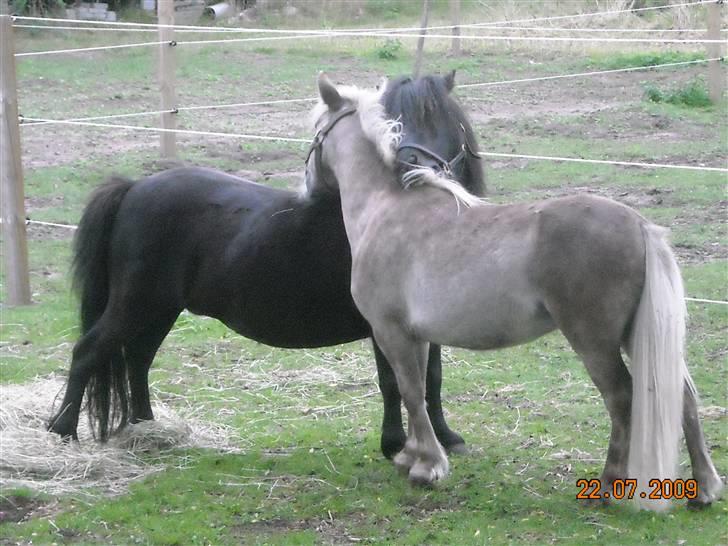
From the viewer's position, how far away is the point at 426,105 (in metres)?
4.25

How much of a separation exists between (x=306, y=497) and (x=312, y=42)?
45.2 feet

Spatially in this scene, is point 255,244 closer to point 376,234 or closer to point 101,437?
point 376,234

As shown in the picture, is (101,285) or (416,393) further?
(101,285)

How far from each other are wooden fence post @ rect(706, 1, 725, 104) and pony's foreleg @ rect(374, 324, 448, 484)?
24.8ft

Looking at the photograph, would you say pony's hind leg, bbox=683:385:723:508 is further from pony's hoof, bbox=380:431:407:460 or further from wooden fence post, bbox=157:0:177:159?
wooden fence post, bbox=157:0:177:159

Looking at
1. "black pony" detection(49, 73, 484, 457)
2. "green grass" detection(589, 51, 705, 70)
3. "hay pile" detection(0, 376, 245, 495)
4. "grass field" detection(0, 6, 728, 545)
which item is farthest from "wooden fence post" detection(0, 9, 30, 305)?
"green grass" detection(589, 51, 705, 70)

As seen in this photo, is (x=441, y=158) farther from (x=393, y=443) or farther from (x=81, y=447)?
(x=81, y=447)

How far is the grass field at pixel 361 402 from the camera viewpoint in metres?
3.88

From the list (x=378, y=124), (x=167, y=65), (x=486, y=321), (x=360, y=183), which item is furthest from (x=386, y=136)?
(x=167, y=65)

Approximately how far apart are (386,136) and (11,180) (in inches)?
156

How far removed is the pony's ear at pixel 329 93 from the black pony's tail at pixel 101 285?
3.52 ft

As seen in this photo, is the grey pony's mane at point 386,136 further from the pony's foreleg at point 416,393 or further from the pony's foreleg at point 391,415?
the pony's foreleg at point 391,415

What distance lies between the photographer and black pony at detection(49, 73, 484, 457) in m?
4.50

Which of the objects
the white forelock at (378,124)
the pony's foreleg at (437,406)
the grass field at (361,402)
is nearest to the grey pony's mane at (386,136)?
the white forelock at (378,124)
